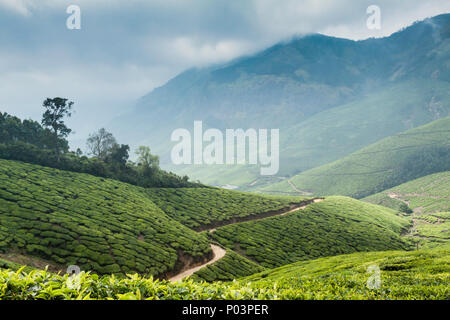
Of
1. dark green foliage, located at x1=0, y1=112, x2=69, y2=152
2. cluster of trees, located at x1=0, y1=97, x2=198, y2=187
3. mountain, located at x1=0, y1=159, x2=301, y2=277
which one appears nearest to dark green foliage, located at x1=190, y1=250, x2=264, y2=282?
mountain, located at x1=0, y1=159, x2=301, y2=277

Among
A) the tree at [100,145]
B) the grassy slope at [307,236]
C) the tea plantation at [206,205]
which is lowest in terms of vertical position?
the grassy slope at [307,236]

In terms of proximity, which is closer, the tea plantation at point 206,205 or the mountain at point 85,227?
the mountain at point 85,227

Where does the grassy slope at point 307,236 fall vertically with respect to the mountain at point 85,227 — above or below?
below

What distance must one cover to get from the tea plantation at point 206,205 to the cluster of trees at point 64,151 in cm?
536

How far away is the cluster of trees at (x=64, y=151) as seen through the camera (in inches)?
1854

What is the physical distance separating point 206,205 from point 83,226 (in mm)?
27128

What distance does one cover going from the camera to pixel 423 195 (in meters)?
152

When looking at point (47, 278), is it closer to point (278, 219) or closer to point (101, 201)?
point (101, 201)

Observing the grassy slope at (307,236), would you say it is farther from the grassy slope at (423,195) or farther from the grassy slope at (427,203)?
the grassy slope at (423,195)

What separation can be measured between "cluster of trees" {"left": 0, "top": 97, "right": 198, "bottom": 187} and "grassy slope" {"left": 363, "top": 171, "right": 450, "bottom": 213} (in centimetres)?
12228

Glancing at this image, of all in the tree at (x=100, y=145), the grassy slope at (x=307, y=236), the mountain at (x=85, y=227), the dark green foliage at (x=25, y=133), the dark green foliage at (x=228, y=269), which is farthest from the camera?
the tree at (x=100, y=145)

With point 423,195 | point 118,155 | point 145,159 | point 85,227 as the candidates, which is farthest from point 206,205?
point 423,195

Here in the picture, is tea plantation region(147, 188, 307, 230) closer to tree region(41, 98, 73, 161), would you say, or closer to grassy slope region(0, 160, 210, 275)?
grassy slope region(0, 160, 210, 275)

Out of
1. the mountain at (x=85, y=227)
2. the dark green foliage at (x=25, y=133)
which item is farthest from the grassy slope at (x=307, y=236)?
the dark green foliage at (x=25, y=133)
